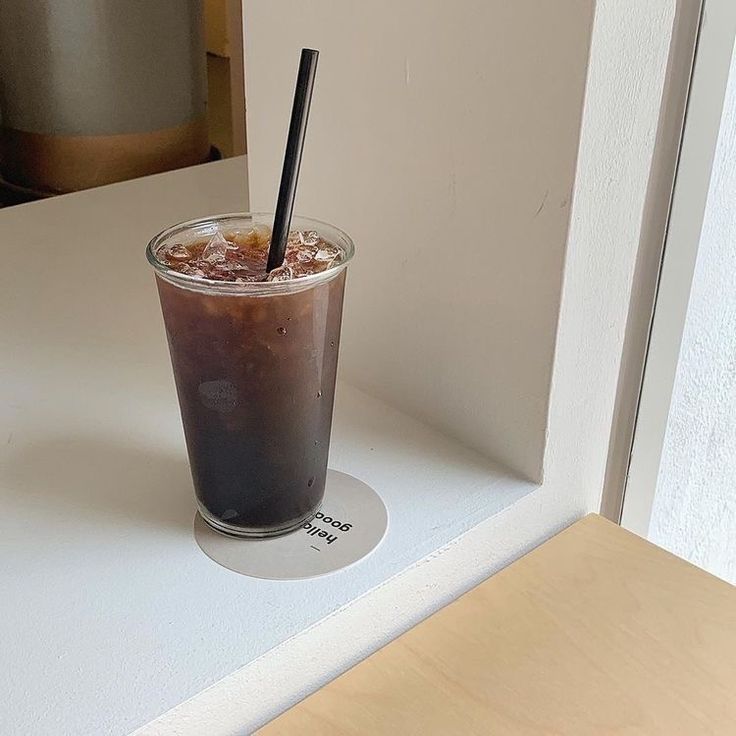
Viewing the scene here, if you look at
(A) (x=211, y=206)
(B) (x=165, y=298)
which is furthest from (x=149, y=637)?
(A) (x=211, y=206)

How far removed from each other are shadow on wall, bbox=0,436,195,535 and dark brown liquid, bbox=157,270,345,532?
42 mm

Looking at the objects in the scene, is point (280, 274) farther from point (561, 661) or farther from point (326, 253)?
point (561, 661)

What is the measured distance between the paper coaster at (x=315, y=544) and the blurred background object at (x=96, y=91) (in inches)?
28.8

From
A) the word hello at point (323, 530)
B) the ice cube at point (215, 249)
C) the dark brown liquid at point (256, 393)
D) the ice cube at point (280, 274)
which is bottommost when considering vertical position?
the word hello at point (323, 530)

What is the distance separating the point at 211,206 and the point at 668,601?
0.65 metres

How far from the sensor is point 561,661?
20.3 inches

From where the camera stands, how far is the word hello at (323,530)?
1.78ft

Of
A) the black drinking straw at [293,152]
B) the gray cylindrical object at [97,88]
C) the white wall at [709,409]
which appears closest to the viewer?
the black drinking straw at [293,152]

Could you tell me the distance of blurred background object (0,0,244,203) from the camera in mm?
1085

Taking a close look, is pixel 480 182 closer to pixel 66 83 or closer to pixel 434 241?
pixel 434 241

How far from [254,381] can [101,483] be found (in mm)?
161

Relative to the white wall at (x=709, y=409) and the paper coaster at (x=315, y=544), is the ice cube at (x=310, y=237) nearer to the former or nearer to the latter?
the paper coaster at (x=315, y=544)

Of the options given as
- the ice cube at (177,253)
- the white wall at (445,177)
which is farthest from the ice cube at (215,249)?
the white wall at (445,177)

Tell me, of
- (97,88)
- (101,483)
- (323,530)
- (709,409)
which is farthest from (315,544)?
(97,88)
